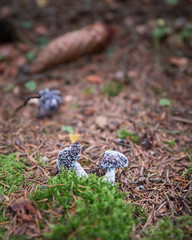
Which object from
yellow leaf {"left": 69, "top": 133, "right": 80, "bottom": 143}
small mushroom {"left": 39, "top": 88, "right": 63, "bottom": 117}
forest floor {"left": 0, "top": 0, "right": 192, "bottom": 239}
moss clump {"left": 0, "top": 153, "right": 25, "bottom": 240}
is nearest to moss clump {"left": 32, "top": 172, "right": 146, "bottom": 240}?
forest floor {"left": 0, "top": 0, "right": 192, "bottom": 239}

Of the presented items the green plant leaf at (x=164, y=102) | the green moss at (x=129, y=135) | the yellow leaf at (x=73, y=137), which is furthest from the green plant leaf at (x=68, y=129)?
the green plant leaf at (x=164, y=102)

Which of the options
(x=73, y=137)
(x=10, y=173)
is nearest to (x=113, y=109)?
(x=73, y=137)

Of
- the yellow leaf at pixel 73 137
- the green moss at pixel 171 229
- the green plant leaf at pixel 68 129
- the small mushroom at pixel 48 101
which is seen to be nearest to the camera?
the green moss at pixel 171 229

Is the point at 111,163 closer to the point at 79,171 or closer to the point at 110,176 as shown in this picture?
the point at 110,176

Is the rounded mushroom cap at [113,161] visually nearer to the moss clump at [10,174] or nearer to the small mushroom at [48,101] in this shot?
the moss clump at [10,174]

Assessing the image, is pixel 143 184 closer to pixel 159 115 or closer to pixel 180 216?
pixel 180 216

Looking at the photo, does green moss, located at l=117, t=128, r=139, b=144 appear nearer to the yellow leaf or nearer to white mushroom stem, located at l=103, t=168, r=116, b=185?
the yellow leaf

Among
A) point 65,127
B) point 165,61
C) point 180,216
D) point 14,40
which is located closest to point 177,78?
point 165,61

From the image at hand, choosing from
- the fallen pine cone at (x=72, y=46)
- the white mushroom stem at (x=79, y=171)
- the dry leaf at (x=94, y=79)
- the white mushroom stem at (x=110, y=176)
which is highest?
the fallen pine cone at (x=72, y=46)
